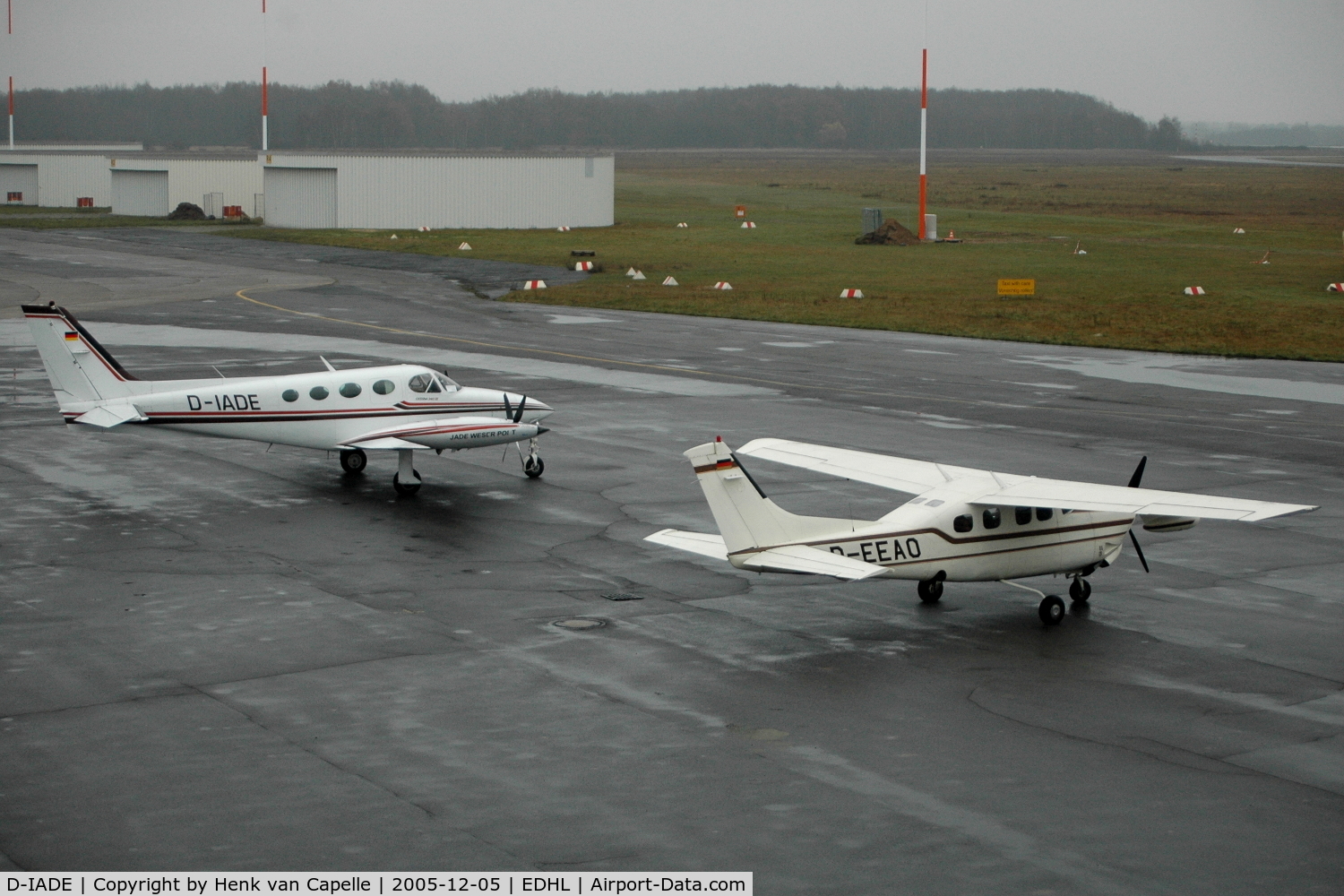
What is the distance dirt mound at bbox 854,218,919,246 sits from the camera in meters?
96.5

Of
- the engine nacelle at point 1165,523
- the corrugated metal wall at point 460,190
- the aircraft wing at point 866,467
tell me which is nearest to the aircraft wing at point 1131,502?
the engine nacelle at point 1165,523

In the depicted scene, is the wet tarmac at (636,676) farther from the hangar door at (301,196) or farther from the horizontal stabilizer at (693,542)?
the hangar door at (301,196)

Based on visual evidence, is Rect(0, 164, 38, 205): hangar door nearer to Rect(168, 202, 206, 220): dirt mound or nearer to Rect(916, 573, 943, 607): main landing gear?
Rect(168, 202, 206, 220): dirt mound

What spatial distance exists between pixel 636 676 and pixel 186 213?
109m

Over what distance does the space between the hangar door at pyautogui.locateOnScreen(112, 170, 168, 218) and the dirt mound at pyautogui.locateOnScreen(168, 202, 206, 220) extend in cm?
211

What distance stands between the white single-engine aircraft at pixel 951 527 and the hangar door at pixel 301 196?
8804 cm

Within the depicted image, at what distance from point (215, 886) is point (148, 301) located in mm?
58076

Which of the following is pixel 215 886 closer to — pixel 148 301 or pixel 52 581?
pixel 52 581

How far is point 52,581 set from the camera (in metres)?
23.1

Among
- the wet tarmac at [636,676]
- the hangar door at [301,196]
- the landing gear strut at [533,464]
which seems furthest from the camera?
the hangar door at [301,196]

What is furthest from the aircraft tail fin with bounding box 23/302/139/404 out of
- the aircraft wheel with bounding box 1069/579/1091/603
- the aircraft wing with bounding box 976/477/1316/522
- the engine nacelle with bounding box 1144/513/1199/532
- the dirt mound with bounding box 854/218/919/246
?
the dirt mound with bounding box 854/218/919/246

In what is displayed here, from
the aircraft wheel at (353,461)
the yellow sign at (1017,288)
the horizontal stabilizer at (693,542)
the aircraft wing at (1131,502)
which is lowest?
the aircraft wheel at (353,461)

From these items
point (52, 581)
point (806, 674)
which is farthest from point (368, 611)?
point (806, 674)

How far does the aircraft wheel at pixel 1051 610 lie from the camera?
21.6m
